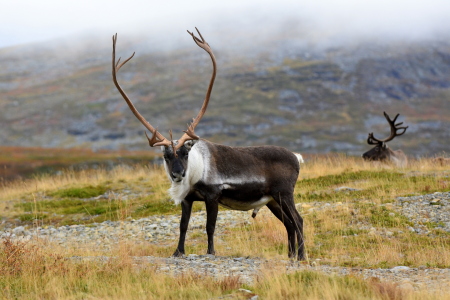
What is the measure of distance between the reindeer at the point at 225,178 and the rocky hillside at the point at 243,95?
75574 millimetres

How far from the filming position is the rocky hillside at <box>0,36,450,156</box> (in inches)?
4001

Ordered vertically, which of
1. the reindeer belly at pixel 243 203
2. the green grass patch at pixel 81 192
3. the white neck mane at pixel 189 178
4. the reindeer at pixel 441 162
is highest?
the white neck mane at pixel 189 178

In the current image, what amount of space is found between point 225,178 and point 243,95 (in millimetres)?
113919

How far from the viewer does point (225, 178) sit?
10266 millimetres

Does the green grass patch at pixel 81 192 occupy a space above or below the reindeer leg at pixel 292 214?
below

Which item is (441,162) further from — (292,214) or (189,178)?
(189,178)

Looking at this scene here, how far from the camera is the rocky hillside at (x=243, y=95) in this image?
10162 cm

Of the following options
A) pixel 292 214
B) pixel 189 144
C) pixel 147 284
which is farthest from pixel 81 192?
pixel 147 284

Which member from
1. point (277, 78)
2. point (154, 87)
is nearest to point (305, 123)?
point (277, 78)

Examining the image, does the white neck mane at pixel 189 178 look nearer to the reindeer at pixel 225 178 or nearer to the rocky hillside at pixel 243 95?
the reindeer at pixel 225 178

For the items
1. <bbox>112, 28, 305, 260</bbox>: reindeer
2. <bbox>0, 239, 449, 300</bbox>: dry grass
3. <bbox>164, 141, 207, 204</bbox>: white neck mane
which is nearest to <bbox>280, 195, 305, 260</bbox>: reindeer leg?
<bbox>112, 28, 305, 260</bbox>: reindeer

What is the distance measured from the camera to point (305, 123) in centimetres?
11088

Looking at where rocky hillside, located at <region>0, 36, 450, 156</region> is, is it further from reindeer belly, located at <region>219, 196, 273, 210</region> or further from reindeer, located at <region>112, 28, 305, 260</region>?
reindeer belly, located at <region>219, 196, 273, 210</region>

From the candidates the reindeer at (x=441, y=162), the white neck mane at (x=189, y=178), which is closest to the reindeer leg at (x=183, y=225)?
the white neck mane at (x=189, y=178)
